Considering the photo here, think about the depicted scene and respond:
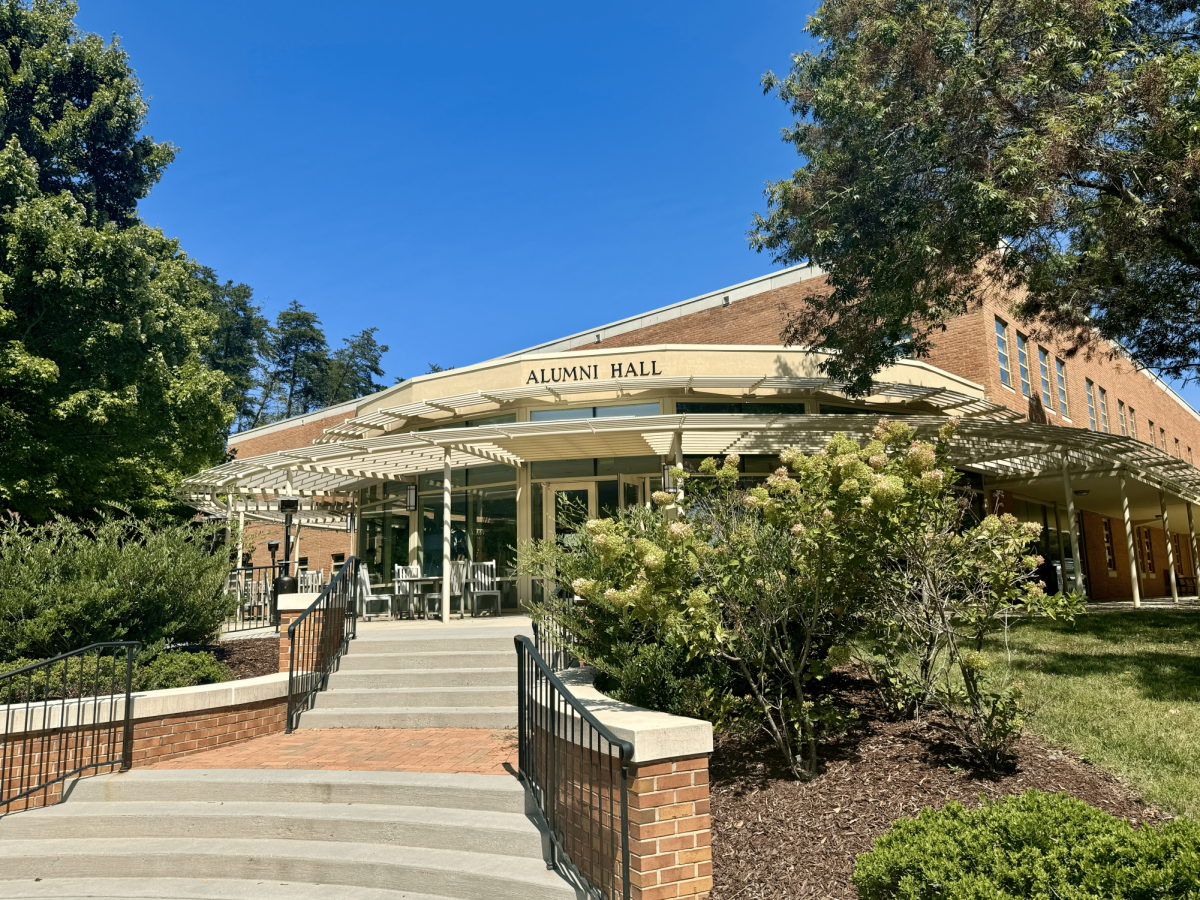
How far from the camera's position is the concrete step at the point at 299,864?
14.1 ft

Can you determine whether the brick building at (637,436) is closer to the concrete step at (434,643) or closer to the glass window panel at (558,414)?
the glass window panel at (558,414)

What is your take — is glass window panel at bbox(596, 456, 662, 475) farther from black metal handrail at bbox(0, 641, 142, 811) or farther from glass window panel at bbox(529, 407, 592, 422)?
black metal handrail at bbox(0, 641, 142, 811)

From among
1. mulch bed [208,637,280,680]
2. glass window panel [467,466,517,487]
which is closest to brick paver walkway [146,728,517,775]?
mulch bed [208,637,280,680]

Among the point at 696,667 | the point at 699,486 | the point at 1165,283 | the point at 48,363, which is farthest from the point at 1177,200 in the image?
the point at 48,363

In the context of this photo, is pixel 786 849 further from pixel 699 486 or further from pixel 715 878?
pixel 699 486

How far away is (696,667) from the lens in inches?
223

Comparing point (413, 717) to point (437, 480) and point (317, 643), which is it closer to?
point (317, 643)

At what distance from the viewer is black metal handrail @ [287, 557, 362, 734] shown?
24.3 feet

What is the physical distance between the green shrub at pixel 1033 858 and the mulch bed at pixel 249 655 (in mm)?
6870

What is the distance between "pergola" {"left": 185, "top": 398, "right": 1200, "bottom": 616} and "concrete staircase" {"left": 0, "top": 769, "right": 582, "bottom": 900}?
692 cm

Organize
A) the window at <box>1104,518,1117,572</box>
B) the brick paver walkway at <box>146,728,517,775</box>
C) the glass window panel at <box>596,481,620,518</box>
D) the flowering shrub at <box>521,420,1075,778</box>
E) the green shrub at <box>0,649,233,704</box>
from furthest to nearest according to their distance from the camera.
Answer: the window at <box>1104,518,1117,572</box> → the glass window panel at <box>596,481,620,518</box> → the green shrub at <box>0,649,233,704</box> → the brick paver walkway at <box>146,728,517,775</box> → the flowering shrub at <box>521,420,1075,778</box>

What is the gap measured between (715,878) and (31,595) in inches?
258

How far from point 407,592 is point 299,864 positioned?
10021 mm

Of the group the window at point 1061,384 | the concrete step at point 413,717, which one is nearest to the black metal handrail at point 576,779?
the concrete step at point 413,717
